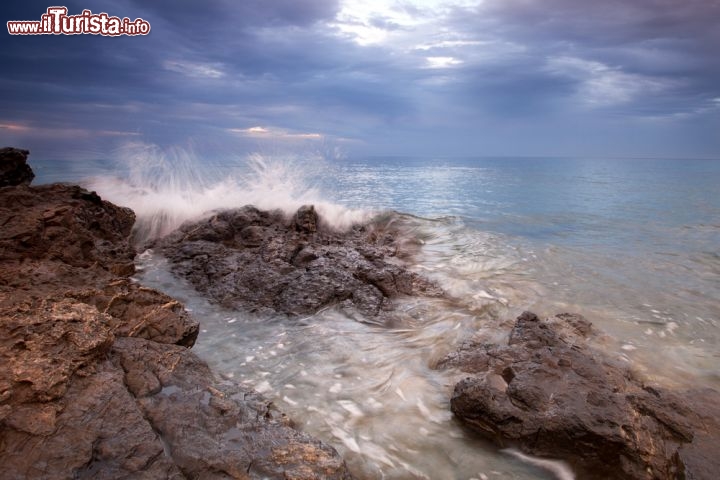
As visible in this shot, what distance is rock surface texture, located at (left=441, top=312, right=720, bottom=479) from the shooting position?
2.45 meters

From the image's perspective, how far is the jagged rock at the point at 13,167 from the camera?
18.1ft

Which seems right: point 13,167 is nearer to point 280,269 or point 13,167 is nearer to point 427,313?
point 280,269

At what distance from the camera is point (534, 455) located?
103 inches

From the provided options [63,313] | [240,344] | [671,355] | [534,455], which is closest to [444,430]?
[534,455]

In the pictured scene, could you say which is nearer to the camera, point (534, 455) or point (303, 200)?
point (534, 455)

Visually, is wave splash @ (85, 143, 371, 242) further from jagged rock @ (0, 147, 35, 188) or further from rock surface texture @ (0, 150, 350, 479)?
rock surface texture @ (0, 150, 350, 479)

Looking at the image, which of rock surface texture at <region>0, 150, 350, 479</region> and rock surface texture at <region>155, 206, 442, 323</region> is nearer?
rock surface texture at <region>0, 150, 350, 479</region>

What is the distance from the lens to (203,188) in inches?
379

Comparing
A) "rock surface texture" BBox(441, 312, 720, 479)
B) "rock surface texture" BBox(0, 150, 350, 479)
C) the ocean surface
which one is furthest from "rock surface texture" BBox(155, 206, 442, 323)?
"rock surface texture" BBox(0, 150, 350, 479)

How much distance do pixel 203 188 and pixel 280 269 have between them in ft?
16.7

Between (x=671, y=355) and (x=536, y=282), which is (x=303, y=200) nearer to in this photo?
(x=536, y=282)

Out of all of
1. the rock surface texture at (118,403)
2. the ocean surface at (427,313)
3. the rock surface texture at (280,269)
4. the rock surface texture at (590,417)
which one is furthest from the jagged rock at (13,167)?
the rock surface texture at (590,417)

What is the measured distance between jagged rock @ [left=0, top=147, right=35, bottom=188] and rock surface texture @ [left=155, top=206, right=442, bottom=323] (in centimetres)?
200

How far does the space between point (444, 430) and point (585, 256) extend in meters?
7.08
